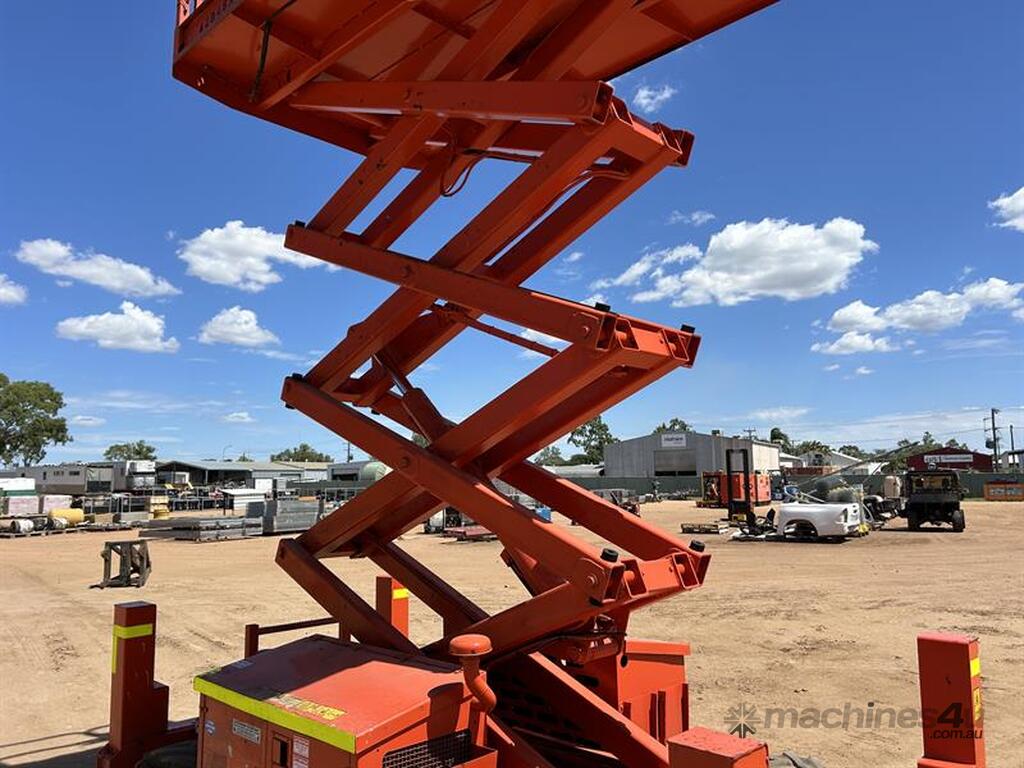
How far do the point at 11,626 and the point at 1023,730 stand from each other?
13.2 metres

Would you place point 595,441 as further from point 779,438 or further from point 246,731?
point 246,731

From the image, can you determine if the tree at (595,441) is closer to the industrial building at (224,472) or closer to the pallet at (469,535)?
the industrial building at (224,472)

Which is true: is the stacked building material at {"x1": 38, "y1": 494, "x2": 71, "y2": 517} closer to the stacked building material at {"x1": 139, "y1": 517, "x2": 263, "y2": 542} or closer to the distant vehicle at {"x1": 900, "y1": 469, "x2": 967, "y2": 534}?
the stacked building material at {"x1": 139, "y1": 517, "x2": 263, "y2": 542}

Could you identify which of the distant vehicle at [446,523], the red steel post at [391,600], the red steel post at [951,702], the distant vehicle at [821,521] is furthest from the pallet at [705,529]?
the red steel post at [951,702]

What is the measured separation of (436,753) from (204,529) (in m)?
26.4

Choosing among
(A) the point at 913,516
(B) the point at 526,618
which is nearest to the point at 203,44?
(B) the point at 526,618

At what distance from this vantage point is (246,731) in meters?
3.33

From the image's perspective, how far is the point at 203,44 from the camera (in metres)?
4.00

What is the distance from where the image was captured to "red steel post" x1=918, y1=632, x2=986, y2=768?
2.89m

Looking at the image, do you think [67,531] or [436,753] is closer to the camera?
[436,753]

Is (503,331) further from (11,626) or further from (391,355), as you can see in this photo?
(11,626)

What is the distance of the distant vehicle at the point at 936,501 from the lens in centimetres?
2416

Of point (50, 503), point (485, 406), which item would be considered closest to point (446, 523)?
point (50, 503)

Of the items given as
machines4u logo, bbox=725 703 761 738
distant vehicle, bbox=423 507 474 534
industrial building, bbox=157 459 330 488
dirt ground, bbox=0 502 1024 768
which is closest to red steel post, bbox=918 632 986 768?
dirt ground, bbox=0 502 1024 768
